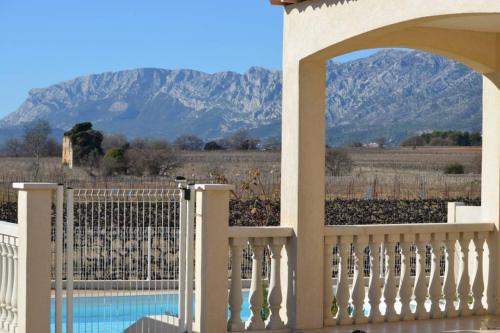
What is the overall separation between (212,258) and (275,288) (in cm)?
74

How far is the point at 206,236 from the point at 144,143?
141ft

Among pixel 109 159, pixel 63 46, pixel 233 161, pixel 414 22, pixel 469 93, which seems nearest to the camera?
pixel 414 22

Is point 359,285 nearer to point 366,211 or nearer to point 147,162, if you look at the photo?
point 366,211

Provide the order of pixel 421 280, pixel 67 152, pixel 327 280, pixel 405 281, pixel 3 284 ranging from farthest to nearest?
pixel 67 152 → pixel 421 280 → pixel 405 281 → pixel 327 280 → pixel 3 284

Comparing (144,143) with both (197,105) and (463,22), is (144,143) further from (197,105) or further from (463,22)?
(197,105)

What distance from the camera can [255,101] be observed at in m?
136

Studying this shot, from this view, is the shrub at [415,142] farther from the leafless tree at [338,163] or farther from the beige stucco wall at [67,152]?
the beige stucco wall at [67,152]

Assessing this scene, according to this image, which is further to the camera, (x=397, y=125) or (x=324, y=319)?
(x=397, y=125)

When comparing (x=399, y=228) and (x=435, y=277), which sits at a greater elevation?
(x=399, y=228)

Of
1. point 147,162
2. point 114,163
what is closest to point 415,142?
point 147,162

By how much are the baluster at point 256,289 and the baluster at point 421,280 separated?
1632 mm

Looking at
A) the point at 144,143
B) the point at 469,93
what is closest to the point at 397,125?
the point at 469,93

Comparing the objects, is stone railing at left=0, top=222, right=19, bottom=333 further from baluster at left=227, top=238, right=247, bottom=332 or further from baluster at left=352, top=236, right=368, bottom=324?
baluster at left=352, top=236, right=368, bottom=324

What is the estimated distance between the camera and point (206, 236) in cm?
694
